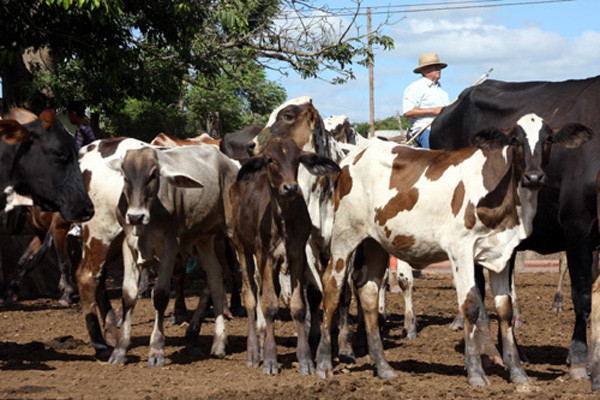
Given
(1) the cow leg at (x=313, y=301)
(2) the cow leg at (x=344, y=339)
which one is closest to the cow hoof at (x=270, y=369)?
(1) the cow leg at (x=313, y=301)

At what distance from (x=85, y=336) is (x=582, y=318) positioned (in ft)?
17.4

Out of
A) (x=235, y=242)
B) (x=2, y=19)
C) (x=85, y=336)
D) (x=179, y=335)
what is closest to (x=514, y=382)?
(x=235, y=242)

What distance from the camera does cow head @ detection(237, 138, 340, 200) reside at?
736 cm

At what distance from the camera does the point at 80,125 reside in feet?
38.4

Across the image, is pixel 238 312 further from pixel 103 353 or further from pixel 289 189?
pixel 289 189

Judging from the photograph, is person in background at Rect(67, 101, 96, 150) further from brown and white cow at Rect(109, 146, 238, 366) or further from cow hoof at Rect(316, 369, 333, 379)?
cow hoof at Rect(316, 369, 333, 379)

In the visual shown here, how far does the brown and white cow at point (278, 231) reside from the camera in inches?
291

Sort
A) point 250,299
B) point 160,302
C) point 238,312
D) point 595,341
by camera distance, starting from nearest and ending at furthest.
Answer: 1. point 595,341
2. point 160,302
3. point 250,299
4. point 238,312

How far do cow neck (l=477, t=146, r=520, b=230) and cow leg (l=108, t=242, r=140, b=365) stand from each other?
10.6 ft

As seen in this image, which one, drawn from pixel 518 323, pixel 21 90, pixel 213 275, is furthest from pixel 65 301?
pixel 518 323

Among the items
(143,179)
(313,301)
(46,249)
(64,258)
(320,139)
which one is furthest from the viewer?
(64,258)

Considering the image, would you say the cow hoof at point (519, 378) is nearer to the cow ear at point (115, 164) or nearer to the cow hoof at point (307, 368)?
the cow hoof at point (307, 368)

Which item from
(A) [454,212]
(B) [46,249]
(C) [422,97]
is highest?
(C) [422,97]

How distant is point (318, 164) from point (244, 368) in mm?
1960
